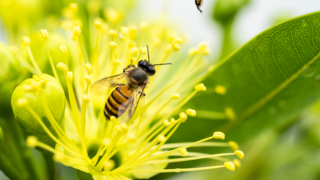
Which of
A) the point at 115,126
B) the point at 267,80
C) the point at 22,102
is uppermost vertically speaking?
the point at 267,80

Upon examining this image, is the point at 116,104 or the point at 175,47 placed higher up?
the point at 175,47

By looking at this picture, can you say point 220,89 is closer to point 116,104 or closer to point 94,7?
point 116,104

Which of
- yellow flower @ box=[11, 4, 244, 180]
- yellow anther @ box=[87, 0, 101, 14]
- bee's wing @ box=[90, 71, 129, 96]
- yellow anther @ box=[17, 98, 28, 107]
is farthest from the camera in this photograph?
yellow anther @ box=[87, 0, 101, 14]

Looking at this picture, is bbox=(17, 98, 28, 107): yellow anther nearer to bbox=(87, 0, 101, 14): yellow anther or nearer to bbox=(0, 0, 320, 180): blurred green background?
bbox=(0, 0, 320, 180): blurred green background

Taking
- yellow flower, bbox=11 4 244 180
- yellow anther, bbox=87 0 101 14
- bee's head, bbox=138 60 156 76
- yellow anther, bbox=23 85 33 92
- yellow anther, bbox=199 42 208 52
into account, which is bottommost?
yellow flower, bbox=11 4 244 180

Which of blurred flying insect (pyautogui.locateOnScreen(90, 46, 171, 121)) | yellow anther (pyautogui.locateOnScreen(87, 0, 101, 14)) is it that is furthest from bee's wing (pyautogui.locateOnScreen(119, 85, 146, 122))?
yellow anther (pyautogui.locateOnScreen(87, 0, 101, 14))

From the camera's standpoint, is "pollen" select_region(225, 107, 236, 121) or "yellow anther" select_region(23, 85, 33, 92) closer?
"yellow anther" select_region(23, 85, 33, 92)

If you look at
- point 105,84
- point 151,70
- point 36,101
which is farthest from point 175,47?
point 36,101
